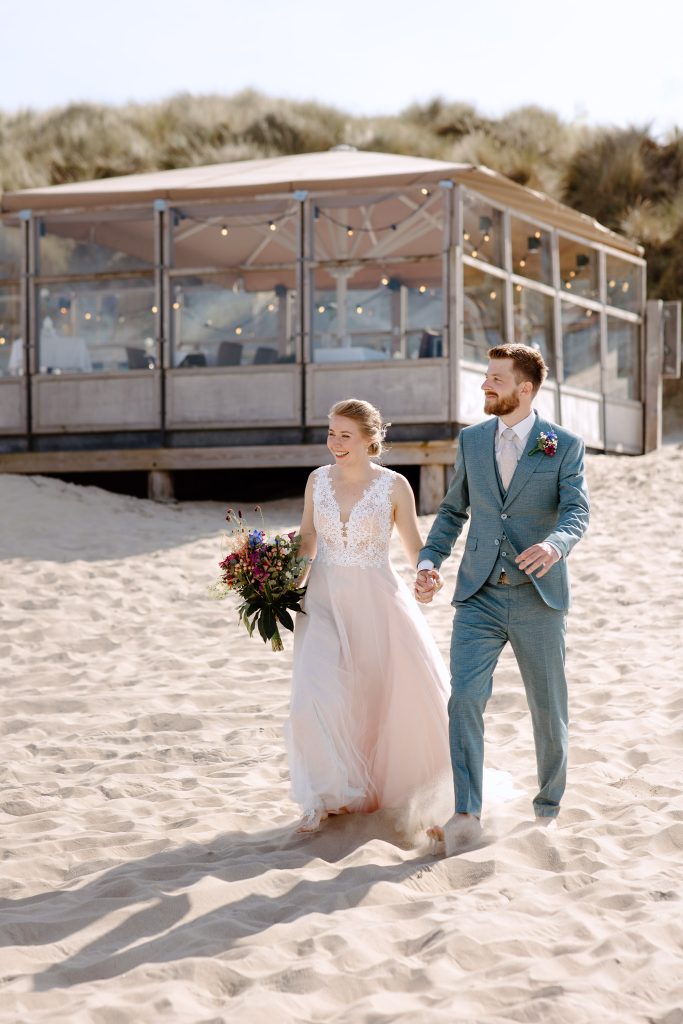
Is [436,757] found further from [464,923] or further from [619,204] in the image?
[619,204]

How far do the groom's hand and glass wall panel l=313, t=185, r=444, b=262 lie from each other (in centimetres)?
1003

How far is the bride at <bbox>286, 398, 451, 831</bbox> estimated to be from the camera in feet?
18.3

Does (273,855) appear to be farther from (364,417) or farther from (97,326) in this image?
(97,326)

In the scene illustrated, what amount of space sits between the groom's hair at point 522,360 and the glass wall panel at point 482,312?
30.0 ft

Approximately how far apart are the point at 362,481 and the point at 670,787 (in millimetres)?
1973

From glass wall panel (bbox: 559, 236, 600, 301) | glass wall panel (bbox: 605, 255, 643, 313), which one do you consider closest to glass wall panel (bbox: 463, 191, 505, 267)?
glass wall panel (bbox: 559, 236, 600, 301)

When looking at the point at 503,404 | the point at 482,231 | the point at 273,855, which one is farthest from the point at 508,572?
the point at 482,231

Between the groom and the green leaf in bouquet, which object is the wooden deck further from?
the groom

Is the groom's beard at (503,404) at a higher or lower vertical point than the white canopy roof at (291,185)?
lower

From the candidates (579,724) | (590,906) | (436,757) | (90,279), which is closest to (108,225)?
(90,279)

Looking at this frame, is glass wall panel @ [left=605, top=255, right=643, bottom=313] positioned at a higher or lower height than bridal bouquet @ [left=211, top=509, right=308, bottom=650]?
higher

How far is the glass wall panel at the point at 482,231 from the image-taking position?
14.6 m

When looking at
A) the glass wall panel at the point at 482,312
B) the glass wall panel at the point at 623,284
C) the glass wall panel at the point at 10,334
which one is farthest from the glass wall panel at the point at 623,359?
the glass wall panel at the point at 10,334

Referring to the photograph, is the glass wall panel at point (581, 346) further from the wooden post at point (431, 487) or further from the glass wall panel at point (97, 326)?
the glass wall panel at point (97, 326)
